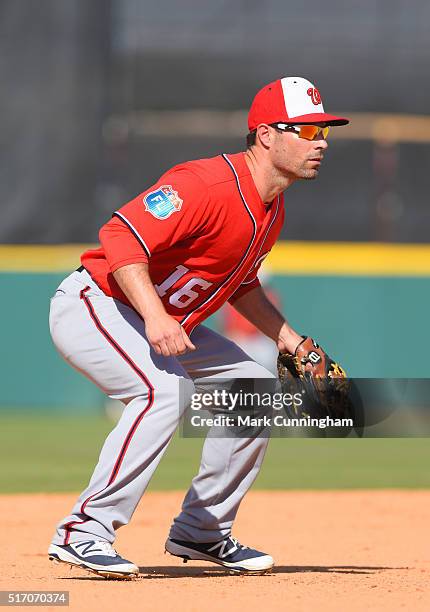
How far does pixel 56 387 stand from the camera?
381 inches

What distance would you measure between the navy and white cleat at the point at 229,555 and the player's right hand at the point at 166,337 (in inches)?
34.8

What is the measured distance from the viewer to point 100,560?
12.7ft

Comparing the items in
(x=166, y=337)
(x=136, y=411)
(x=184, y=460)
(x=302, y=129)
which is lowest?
(x=136, y=411)

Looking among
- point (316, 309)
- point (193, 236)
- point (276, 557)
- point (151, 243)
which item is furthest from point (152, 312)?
point (316, 309)

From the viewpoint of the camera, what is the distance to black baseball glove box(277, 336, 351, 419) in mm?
4262

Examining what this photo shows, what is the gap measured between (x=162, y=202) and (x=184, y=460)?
4.40 m

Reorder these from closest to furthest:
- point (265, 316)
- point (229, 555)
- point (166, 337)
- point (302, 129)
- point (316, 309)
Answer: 1. point (166, 337)
2. point (302, 129)
3. point (229, 555)
4. point (265, 316)
5. point (316, 309)

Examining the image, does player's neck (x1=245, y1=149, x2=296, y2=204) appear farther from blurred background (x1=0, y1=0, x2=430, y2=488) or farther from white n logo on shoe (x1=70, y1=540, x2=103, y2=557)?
blurred background (x1=0, y1=0, x2=430, y2=488)

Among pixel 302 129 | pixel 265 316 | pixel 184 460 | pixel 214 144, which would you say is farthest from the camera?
pixel 214 144

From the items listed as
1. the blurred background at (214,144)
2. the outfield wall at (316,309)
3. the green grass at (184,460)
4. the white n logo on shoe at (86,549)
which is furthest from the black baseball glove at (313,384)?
the outfield wall at (316,309)

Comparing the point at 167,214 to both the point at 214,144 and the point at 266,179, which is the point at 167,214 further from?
the point at 214,144

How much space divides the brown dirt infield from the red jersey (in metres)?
0.85

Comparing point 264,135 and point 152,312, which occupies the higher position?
point 264,135

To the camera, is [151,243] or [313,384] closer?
[151,243]
